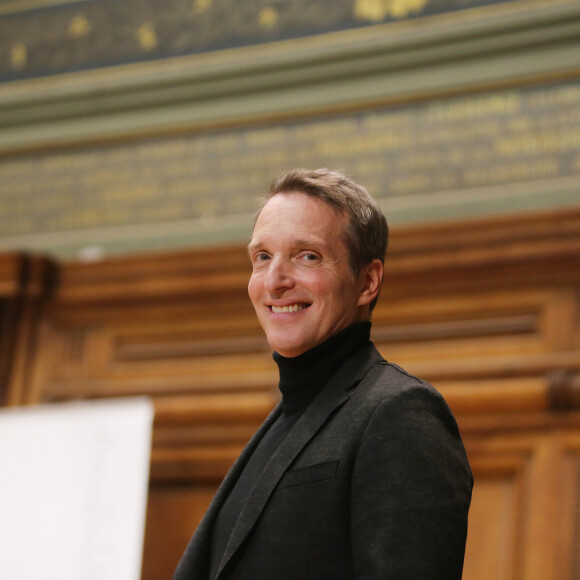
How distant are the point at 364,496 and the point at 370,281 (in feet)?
1.64

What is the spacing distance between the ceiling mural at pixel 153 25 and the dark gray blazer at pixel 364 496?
4.31 metres

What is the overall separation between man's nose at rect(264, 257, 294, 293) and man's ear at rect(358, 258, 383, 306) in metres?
0.15

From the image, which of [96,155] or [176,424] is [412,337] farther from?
[96,155]

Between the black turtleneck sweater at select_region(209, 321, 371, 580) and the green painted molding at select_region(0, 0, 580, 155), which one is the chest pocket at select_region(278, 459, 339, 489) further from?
the green painted molding at select_region(0, 0, 580, 155)

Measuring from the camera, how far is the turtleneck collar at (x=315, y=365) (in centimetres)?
195

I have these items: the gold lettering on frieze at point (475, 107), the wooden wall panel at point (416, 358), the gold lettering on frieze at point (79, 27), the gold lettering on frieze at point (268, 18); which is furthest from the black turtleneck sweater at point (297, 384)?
the gold lettering on frieze at point (79, 27)

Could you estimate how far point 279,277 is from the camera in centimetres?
196

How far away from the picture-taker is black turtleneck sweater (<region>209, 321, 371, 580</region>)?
1.93 meters

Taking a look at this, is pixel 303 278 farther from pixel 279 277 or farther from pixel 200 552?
pixel 200 552

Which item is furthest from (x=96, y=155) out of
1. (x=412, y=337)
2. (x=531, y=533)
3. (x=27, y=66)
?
(x=531, y=533)

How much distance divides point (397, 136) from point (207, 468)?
1.98 meters

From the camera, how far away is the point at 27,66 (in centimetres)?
681

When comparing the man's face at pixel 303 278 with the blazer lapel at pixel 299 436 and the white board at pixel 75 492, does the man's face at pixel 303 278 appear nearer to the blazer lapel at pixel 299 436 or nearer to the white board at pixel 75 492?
the blazer lapel at pixel 299 436

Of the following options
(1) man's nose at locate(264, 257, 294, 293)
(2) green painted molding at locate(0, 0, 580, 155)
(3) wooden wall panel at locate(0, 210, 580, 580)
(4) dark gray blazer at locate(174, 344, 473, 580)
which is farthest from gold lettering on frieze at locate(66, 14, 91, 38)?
(4) dark gray blazer at locate(174, 344, 473, 580)
